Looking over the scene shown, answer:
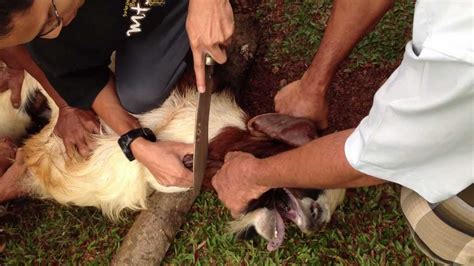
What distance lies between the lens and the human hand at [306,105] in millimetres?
2748

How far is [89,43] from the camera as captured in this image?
2.67 meters

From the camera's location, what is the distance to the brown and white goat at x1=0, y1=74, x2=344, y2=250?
2531mm

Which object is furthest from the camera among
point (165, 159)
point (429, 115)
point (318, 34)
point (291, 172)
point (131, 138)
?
point (318, 34)

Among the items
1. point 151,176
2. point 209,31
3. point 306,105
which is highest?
point 209,31

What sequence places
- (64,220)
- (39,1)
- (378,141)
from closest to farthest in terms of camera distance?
(378,141) → (39,1) → (64,220)

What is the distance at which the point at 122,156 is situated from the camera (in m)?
2.81

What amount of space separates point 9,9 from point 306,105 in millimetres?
1395

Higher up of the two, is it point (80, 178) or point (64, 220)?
point (80, 178)

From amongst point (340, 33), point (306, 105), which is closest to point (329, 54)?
point (340, 33)

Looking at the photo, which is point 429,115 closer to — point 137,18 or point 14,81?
point 137,18

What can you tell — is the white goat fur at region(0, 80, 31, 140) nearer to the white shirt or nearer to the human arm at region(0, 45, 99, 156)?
the human arm at region(0, 45, 99, 156)

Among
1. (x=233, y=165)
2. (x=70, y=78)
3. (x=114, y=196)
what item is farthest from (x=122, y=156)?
(x=233, y=165)

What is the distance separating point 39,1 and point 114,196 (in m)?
1.19

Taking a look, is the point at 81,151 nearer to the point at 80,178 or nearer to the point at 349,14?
the point at 80,178
